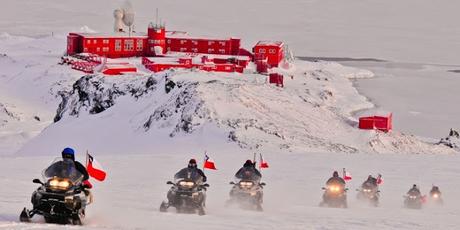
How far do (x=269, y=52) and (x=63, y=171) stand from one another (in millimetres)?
81377

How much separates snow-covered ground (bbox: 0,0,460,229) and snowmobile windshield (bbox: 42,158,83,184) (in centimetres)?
91

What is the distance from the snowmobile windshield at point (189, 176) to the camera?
17922 mm

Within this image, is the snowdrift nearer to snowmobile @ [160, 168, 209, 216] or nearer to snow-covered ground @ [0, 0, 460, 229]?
snow-covered ground @ [0, 0, 460, 229]

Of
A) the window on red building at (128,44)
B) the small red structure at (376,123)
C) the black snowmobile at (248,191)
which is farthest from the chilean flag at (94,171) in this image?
the window on red building at (128,44)

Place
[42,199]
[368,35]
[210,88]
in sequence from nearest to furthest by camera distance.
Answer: [42,199]
[210,88]
[368,35]

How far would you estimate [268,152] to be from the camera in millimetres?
41719

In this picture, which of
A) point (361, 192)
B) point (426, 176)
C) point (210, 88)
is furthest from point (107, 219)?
point (210, 88)

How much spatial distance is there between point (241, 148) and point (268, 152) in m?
2.80

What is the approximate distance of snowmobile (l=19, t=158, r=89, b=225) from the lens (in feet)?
45.8

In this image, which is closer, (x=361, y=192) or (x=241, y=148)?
(x=361, y=192)

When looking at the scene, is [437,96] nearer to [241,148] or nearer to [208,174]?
[241,148]

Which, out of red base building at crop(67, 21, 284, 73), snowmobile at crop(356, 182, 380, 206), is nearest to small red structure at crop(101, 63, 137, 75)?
red base building at crop(67, 21, 284, 73)

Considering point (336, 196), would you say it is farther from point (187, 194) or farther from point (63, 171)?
point (63, 171)

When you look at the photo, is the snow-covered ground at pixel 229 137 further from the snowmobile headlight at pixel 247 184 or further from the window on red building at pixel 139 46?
the window on red building at pixel 139 46
